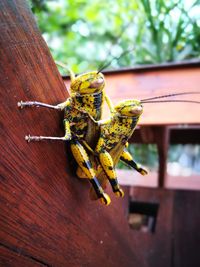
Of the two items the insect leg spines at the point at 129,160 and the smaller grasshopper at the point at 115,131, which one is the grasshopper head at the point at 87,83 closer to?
the smaller grasshopper at the point at 115,131

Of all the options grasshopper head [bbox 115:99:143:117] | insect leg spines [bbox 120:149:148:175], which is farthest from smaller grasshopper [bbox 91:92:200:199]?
insect leg spines [bbox 120:149:148:175]

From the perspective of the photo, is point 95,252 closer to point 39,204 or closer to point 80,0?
point 39,204

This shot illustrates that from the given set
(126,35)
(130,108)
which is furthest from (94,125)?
(126,35)

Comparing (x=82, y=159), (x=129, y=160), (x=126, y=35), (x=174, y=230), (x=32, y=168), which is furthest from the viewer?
(x=126, y=35)

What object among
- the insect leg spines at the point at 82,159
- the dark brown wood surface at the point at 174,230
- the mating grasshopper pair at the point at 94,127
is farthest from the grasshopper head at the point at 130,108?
the dark brown wood surface at the point at 174,230

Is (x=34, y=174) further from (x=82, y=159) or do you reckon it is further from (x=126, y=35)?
(x=126, y=35)

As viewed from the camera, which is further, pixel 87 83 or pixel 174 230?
pixel 174 230

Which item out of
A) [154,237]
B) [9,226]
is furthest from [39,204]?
[154,237]

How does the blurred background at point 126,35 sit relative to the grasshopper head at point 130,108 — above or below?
below
